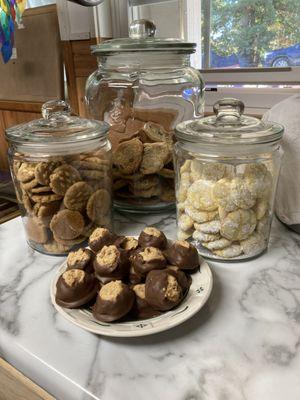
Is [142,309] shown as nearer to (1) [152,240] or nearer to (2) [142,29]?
(1) [152,240]

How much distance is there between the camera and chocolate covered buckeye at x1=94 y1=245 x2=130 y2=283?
436 mm

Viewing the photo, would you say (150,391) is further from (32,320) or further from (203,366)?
(32,320)

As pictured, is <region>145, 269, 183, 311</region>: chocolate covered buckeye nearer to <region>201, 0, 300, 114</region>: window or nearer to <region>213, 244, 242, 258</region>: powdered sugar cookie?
<region>213, 244, 242, 258</region>: powdered sugar cookie

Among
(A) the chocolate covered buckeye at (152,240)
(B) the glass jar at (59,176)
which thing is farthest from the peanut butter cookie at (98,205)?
(A) the chocolate covered buckeye at (152,240)

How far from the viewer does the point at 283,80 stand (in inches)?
38.0

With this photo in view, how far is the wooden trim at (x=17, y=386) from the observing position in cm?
41

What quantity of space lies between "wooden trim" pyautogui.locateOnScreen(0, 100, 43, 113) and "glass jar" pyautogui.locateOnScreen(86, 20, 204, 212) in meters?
0.79

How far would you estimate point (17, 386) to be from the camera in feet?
1.44

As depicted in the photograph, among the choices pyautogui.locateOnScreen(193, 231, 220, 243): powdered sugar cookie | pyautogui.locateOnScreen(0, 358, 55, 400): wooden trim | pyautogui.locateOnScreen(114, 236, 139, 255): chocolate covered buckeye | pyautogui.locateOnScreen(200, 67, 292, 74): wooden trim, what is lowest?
pyautogui.locateOnScreen(0, 358, 55, 400): wooden trim

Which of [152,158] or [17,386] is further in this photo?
[152,158]

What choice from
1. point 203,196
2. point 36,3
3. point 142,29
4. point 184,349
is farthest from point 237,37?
point 184,349

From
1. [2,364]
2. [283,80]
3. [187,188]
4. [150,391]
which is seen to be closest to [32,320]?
[2,364]

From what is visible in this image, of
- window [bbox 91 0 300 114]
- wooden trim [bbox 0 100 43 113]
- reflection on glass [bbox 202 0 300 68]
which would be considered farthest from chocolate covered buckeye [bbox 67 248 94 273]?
wooden trim [bbox 0 100 43 113]

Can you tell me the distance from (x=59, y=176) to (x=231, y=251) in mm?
269
